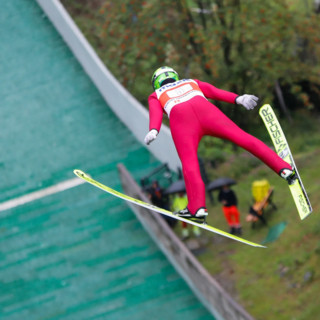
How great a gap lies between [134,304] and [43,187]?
3650 millimetres

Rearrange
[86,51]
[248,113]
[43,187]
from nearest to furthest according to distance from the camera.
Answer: [43,187] < [86,51] < [248,113]

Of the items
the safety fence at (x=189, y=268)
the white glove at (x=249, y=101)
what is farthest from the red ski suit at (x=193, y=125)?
the safety fence at (x=189, y=268)

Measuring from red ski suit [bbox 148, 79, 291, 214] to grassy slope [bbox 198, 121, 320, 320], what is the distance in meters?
4.59

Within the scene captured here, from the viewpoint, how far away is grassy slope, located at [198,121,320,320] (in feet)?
33.2

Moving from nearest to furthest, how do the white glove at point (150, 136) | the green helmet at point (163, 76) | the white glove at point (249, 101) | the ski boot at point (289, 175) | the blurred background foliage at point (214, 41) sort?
the white glove at point (150, 136), the white glove at point (249, 101), the ski boot at point (289, 175), the green helmet at point (163, 76), the blurred background foliage at point (214, 41)

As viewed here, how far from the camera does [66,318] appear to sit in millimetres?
11070

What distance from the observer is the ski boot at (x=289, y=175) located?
6.01m

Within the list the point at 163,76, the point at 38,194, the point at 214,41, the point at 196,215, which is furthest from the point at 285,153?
the point at 214,41

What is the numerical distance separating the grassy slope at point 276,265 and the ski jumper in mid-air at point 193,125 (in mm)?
4543

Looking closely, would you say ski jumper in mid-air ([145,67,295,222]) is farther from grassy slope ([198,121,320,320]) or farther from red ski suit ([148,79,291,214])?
grassy slope ([198,121,320,320])

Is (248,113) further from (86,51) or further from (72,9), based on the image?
(72,9)

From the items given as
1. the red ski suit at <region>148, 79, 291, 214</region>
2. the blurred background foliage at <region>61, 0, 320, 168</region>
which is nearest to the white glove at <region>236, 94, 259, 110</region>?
the red ski suit at <region>148, 79, 291, 214</region>

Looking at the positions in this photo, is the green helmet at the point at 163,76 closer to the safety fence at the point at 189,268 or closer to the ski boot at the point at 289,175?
the ski boot at the point at 289,175

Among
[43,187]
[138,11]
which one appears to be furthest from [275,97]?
[43,187]
